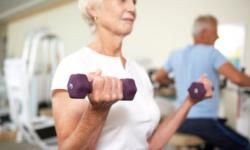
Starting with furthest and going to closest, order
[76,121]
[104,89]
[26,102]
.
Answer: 1. [26,102]
2. [76,121]
3. [104,89]

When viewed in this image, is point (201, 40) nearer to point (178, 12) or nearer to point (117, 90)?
point (178, 12)

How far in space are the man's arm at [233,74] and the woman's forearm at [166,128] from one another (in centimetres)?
46

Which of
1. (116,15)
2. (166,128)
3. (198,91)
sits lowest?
(166,128)

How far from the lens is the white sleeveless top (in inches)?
28.1

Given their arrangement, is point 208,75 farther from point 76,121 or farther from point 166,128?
point 76,121

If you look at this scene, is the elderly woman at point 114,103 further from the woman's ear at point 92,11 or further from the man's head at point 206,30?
the man's head at point 206,30

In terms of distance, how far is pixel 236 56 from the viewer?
1.45m

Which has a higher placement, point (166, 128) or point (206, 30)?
point (206, 30)

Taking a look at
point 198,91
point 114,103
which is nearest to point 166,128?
point 198,91

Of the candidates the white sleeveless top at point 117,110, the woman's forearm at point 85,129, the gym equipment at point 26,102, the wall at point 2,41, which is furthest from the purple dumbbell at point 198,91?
the wall at point 2,41

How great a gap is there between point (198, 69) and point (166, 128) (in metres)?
0.55

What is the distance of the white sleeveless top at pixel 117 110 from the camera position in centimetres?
71

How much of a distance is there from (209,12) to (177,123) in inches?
32.8

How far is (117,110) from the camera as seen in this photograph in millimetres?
735
